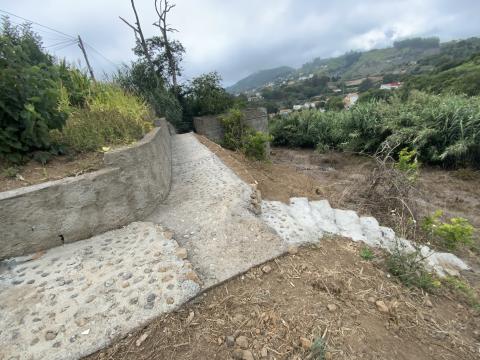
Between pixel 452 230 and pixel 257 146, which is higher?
pixel 257 146

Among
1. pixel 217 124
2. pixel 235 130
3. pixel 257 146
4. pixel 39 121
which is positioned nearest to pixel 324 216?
pixel 257 146

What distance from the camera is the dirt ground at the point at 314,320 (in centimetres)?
138

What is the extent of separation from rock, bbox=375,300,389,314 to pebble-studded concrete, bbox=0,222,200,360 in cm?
128

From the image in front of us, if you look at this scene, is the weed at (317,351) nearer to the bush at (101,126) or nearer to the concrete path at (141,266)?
the concrete path at (141,266)

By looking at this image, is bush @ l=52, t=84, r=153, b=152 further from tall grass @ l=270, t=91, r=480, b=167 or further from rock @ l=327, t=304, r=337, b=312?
tall grass @ l=270, t=91, r=480, b=167

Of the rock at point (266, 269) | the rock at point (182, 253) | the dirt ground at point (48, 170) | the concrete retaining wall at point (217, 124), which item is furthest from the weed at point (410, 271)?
the concrete retaining wall at point (217, 124)

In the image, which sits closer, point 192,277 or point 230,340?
point 230,340

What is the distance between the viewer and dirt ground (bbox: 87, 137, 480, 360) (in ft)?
4.51

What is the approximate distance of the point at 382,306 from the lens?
1677mm

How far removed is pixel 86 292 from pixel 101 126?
221cm

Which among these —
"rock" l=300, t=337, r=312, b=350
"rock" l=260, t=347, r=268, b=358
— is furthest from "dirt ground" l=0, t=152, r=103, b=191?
"rock" l=300, t=337, r=312, b=350

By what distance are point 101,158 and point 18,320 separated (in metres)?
1.61

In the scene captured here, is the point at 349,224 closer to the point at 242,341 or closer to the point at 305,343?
the point at 305,343

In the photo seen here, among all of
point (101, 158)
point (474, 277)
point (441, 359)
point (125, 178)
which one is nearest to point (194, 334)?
point (441, 359)
